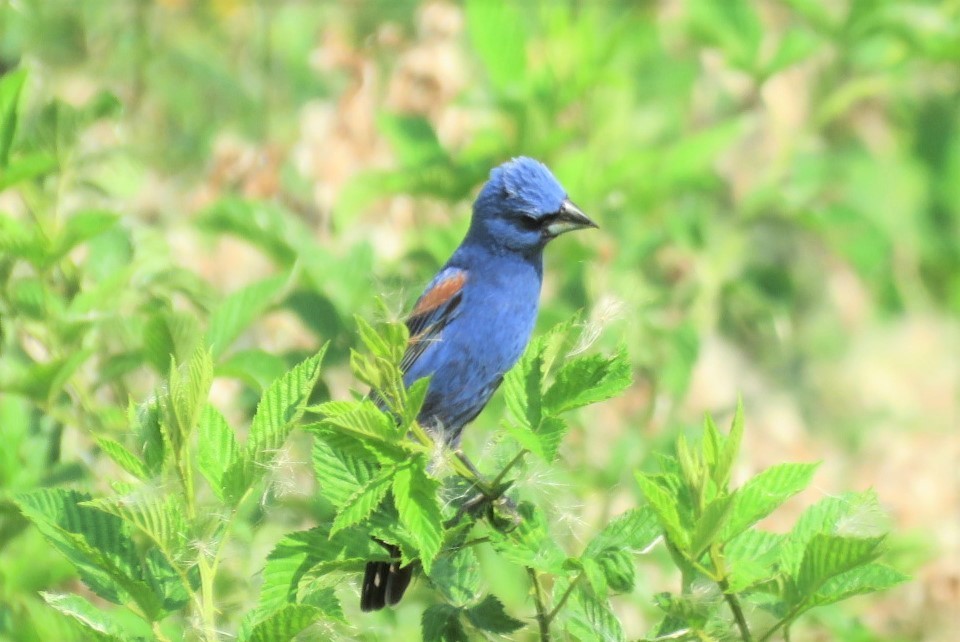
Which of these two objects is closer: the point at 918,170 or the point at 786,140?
the point at 786,140

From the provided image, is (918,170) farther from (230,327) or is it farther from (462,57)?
(230,327)

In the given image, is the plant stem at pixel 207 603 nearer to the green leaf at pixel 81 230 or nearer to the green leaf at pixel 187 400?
the green leaf at pixel 187 400

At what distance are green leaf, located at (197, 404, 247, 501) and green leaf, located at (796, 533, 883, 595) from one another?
25.5 inches

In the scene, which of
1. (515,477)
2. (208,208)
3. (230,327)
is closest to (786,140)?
(208,208)

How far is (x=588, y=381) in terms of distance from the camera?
1.56 m

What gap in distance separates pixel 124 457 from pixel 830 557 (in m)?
0.80

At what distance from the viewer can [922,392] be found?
5.72 meters

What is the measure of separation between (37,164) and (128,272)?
0.25 meters

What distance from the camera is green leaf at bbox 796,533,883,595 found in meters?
1.49

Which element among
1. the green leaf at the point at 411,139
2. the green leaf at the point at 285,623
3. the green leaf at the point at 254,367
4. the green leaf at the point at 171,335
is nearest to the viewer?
the green leaf at the point at 285,623

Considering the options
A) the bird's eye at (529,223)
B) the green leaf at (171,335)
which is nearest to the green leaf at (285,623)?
the green leaf at (171,335)

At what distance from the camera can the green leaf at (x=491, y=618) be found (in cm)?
175

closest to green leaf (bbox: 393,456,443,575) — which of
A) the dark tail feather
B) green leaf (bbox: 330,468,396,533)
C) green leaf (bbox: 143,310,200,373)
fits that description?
green leaf (bbox: 330,468,396,533)

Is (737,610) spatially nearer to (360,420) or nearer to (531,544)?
(531,544)
